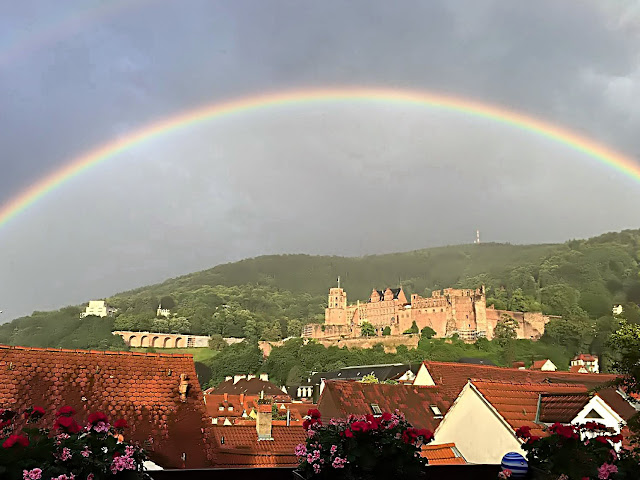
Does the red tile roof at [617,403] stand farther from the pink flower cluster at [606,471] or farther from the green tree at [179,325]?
the green tree at [179,325]

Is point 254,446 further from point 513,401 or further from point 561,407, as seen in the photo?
point 561,407

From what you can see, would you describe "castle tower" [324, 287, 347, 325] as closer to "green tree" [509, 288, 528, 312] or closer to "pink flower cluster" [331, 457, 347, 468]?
"green tree" [509, 288, 528, 312]

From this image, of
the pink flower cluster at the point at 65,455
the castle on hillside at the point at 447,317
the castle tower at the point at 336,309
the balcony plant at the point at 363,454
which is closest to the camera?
the pink flower cluster at the point at 65,455

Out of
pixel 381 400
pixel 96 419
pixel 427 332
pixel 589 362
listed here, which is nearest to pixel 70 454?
pixel 96 419

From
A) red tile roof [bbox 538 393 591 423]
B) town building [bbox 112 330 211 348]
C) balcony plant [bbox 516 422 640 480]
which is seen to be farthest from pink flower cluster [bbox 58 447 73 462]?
town building [bbox 112 330 211 348]

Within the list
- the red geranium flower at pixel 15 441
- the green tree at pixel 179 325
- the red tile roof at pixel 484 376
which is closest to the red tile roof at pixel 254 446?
the red tile roof at pixel 484 376

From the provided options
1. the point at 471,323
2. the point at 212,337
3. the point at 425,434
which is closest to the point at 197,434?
the point at 425,434

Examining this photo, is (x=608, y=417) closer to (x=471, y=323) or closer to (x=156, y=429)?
(x=156, y=429)
